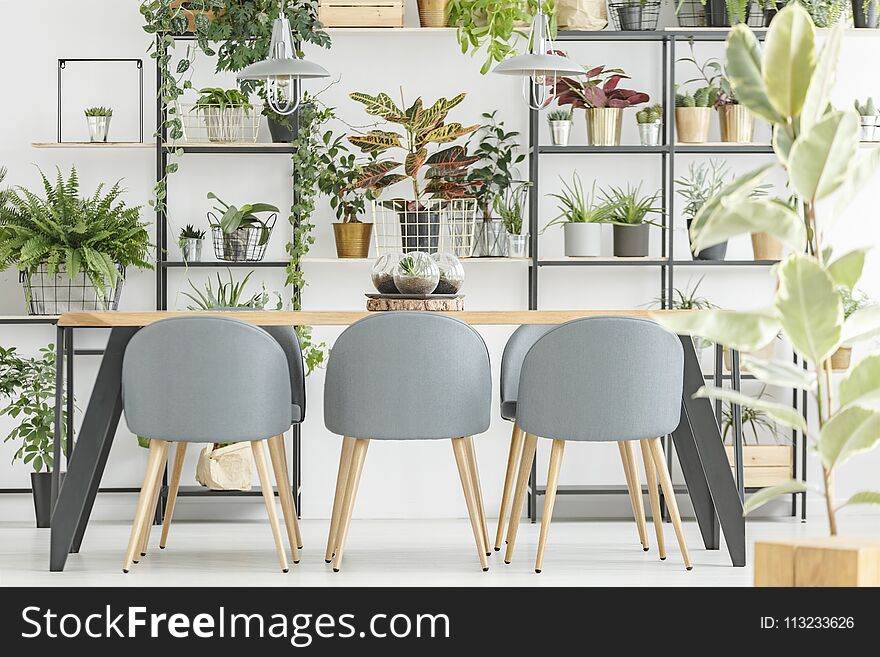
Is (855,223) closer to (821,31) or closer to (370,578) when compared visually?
(821,31)

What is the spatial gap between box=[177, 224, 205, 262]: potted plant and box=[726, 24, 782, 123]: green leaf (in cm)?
359

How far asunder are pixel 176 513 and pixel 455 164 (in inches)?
79.3

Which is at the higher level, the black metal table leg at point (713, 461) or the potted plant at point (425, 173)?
the potted plant at point (425, 173)

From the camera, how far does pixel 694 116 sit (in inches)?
183

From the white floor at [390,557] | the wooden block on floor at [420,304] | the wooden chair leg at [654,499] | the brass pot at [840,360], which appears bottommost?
the white floor at [390,557]

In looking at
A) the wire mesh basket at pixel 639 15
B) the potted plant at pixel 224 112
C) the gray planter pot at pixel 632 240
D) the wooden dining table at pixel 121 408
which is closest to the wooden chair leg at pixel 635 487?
the wooden dining table at pixel 121 408

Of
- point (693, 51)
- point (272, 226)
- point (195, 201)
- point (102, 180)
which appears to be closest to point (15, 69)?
point (102, 180)

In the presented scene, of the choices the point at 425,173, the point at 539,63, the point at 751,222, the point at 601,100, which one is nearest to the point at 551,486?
the point at 539,63

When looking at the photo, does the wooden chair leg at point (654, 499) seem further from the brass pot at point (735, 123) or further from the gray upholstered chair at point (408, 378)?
the brass pot at point (735, 123)

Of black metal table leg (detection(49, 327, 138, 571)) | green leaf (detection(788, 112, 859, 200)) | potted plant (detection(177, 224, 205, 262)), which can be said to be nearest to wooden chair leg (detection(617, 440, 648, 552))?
black metal table leg (detection(49, 327, 138, 571))

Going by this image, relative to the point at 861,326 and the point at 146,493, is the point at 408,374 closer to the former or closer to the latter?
the point at 146,493

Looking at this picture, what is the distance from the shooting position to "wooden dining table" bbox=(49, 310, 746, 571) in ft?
11.1

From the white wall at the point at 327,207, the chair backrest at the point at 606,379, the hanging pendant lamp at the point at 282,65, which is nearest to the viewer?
the chair backrest at the point at 606,379

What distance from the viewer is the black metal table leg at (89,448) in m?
3.43
